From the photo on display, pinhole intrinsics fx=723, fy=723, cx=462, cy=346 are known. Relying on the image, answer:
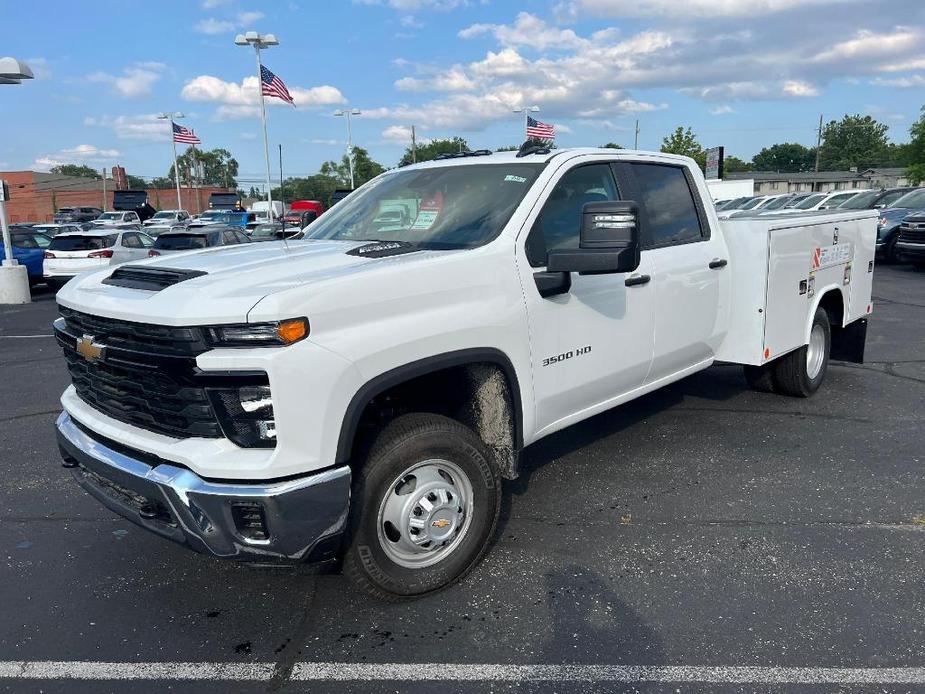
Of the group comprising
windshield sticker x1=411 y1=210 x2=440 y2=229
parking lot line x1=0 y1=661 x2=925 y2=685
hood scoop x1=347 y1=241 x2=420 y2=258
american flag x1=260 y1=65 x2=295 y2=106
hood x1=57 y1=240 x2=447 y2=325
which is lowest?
parking lot line x1=0 y1=661 x2=925 y2=685

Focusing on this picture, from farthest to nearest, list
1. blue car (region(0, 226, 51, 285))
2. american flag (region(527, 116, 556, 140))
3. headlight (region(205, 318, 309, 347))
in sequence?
1. american flag (region(527, 116, 556, 140))
2. blue car (region(0, 226, 51, 285))
3. headlight (region(205, 318, 309, 347))

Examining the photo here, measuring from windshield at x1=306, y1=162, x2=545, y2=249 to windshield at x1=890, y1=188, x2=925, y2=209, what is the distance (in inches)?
724

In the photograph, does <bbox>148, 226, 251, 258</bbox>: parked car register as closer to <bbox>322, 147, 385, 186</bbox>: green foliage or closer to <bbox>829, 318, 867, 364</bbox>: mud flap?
<bbox>829, 318, 867, 364</bbox>: mud flap

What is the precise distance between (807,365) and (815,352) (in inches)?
8.3

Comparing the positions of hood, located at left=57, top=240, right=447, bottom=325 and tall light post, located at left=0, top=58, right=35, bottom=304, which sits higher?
hood, located at left=57, top=240, right=447, bottom=325

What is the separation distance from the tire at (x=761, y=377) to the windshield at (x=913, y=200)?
15.3 metres

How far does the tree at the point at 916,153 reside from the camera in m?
47.6

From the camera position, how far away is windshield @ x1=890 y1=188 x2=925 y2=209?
18.5 meters

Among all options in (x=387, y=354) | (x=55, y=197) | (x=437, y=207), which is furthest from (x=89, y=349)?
(x=55, y=197)

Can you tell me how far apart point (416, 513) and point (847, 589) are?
6.66 feet

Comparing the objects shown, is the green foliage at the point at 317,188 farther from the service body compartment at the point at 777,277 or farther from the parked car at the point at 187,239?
the service body compartment at the point at 777,277

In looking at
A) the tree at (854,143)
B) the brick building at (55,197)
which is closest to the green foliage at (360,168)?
the brick building at (55,197)

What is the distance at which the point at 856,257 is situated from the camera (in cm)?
640

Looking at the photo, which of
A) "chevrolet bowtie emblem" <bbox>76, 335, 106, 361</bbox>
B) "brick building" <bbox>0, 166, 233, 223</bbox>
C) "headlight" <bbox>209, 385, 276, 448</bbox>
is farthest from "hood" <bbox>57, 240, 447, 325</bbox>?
"brick building" <bbox>0, 166, 233, 223</bbox>
